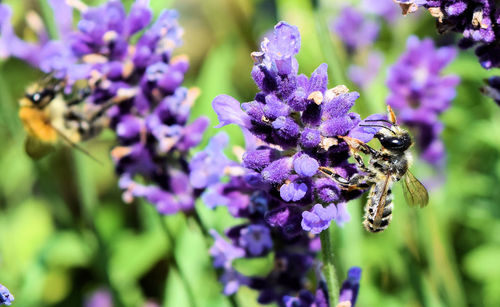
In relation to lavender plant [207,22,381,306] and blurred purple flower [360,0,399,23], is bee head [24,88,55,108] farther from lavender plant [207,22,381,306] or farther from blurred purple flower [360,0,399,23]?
blurred purple flower [360,0,399,23]

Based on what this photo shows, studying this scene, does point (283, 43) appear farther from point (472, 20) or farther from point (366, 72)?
point (366, 72)

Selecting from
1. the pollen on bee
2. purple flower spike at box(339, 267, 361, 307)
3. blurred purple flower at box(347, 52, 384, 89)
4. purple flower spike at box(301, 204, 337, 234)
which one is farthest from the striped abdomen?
blurred purple flower at box(347, 52, 384, 89)

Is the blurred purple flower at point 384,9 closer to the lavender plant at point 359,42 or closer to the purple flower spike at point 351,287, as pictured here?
the lavender plant at point 359,42

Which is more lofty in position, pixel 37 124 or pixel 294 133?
pixel 37 124

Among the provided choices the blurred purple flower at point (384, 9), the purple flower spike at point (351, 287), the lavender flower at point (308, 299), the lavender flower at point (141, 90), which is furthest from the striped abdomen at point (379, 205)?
Result: the blurred purple flower at point (384, 9)

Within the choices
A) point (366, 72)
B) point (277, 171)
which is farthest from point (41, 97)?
point (366, 72)

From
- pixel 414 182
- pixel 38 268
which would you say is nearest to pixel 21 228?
pixel 38 268

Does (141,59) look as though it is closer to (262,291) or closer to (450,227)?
(262,291)
